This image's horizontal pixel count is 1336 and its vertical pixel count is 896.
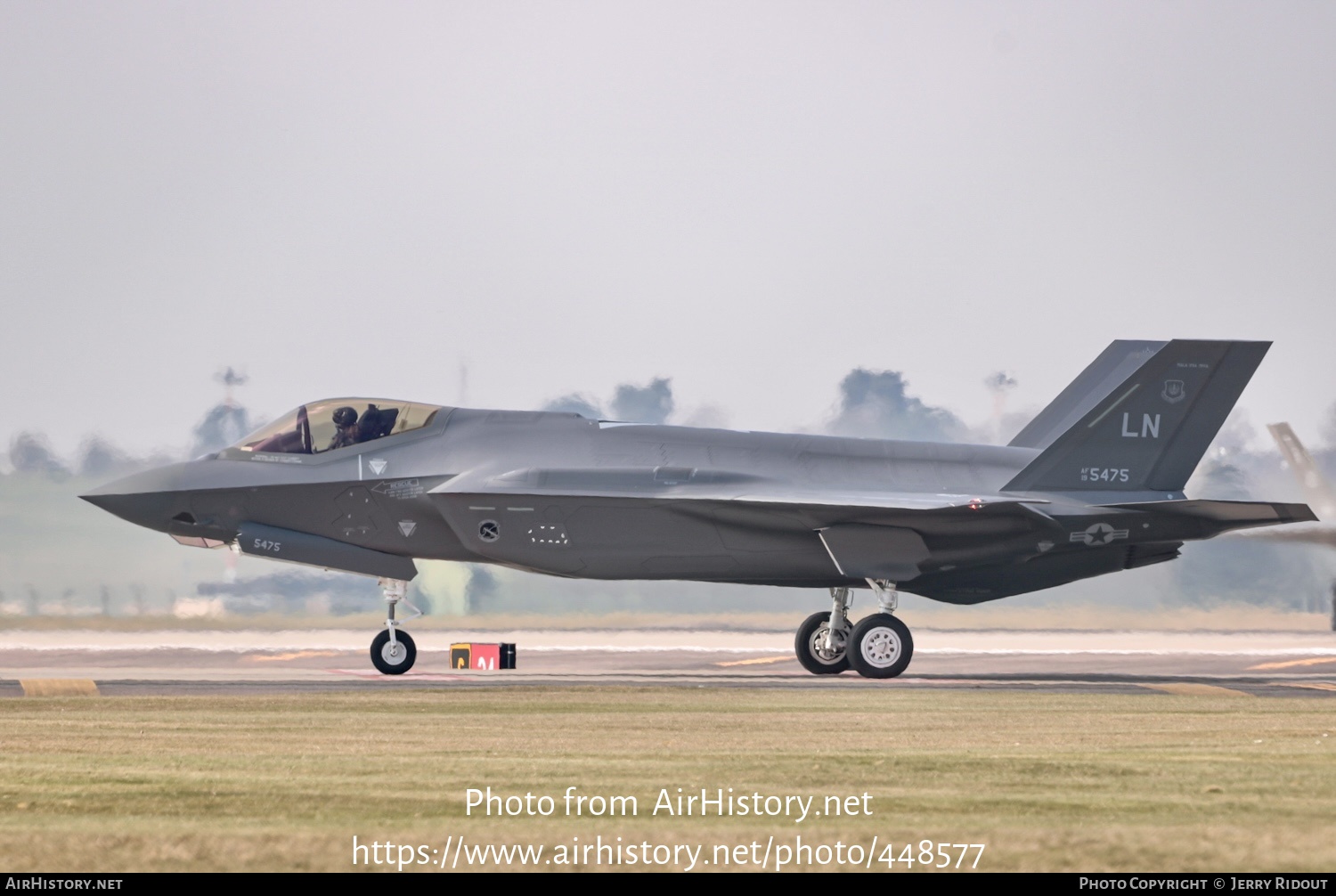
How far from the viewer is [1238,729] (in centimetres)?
1301

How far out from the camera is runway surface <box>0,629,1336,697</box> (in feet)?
62.2

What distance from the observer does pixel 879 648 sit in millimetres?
20594

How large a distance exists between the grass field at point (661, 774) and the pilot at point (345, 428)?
231 inches

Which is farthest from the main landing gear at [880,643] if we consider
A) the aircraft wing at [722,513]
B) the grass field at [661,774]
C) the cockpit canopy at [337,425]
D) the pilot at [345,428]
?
the pilot at [345,428]

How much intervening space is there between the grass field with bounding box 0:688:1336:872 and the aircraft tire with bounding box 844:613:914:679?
415cm

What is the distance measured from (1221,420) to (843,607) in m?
5.98

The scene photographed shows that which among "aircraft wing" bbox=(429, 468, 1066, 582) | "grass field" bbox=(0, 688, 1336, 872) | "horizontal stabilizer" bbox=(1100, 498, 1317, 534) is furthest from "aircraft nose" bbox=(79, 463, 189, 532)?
"horizontal stabilizer" bbox=(1100, 498, 1317, 534)

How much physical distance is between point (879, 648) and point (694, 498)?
3182mm

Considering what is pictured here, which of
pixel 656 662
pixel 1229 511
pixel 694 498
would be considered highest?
pixel 694 498

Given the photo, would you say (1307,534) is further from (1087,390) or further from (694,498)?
(694,498)

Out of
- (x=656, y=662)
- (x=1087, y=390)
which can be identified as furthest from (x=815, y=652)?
(x=1087, y=390)

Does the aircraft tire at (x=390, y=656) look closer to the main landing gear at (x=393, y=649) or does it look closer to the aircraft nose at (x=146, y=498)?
the main landing gear at (x=393, y=649)

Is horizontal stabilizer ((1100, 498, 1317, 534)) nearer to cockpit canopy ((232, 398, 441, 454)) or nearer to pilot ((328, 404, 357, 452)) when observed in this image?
cockpit canopy ((232, 398, 441, 454))
